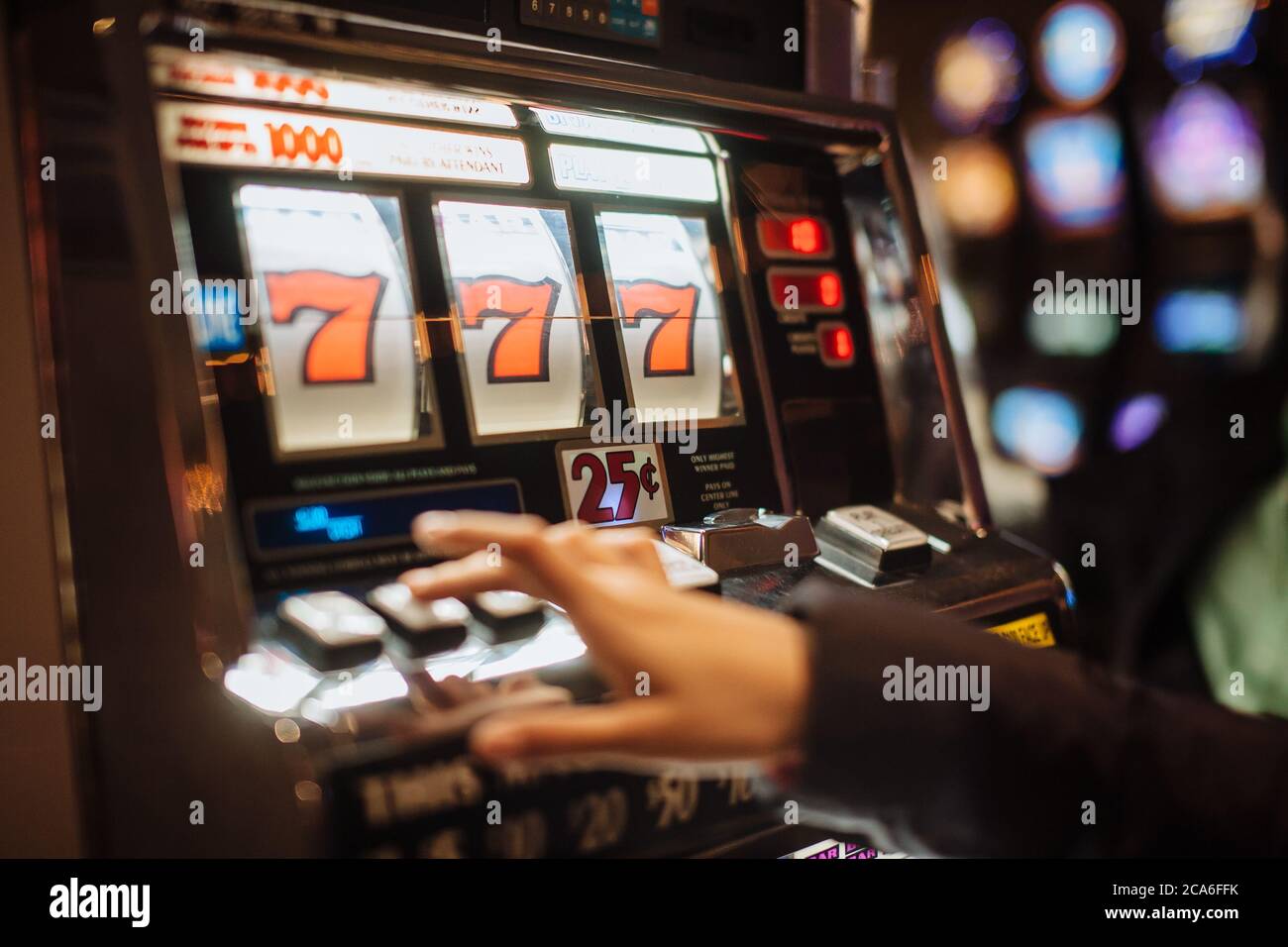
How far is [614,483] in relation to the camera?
1.28 metres

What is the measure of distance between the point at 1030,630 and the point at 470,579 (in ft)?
2.79

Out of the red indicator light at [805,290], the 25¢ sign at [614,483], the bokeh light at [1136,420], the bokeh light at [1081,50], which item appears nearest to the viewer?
the 25¢ sign at [614,483]

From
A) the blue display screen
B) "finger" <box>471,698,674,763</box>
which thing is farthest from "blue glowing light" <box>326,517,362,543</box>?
"finger" <box>471,698,674,763</box>

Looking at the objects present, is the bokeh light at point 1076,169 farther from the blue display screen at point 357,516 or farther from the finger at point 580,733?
the finger at point 580,733

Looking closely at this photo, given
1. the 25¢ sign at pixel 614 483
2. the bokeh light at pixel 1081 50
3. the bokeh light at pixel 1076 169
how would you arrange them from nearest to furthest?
the 25¢ sign at pixel 614 483 < the bokeh light at pixel 1081 50 < the bokeh light at pixel 1076 169

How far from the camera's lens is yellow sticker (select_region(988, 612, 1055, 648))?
4.31 feet

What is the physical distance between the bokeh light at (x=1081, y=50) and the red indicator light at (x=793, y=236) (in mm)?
4335

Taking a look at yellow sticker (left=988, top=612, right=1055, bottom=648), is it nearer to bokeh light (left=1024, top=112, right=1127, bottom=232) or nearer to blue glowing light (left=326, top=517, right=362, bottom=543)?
blue glowing light (left=326, top=517, right=362, bottom=543)

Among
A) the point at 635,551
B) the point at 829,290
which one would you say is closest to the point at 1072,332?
the point at 829,290

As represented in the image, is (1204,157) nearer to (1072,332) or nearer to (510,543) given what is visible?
(1072,332)

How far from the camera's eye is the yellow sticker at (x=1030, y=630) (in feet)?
4.31

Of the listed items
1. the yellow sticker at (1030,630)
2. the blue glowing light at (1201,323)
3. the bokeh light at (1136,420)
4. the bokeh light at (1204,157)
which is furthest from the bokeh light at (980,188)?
the yellow sticker at (1030,630)

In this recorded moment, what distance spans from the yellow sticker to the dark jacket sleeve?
381 millimetres
